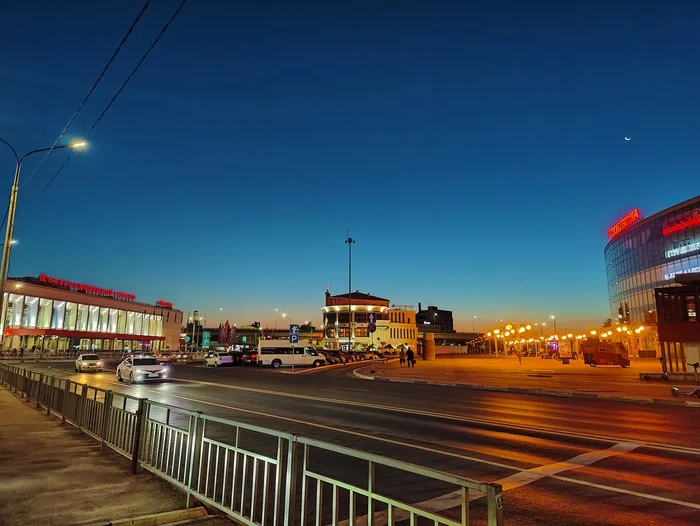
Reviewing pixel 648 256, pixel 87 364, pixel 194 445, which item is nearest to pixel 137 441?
pixel 194 445

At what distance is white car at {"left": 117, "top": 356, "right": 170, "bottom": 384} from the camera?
87.7 feet

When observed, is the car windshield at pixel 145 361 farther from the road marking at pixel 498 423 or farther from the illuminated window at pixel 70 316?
the illuminated window at pixel 70 316

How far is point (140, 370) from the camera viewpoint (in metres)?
26.8

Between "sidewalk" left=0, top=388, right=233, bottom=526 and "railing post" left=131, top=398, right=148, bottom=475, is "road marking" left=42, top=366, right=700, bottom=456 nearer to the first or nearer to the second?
"railing post" left=131, top=398, right=148, bottom=475

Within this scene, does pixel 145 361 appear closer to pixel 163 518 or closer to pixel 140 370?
pixel 140 370

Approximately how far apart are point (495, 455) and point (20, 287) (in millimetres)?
86396

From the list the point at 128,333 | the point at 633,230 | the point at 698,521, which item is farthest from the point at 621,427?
the point at 128,333

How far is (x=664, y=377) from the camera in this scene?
88.0 feet

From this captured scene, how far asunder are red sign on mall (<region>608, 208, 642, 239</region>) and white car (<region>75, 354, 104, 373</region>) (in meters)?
80.5

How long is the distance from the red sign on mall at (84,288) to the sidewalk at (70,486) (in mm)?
88534

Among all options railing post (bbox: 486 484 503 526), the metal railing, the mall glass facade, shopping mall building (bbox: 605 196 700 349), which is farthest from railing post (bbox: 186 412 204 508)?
the mall glass facade

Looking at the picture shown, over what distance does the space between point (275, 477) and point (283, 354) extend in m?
43.0

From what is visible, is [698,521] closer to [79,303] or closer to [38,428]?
[38,428]

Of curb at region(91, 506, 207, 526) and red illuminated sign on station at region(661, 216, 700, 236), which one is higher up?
red illuminated sign on station at region(661, 216, 700, 236)
